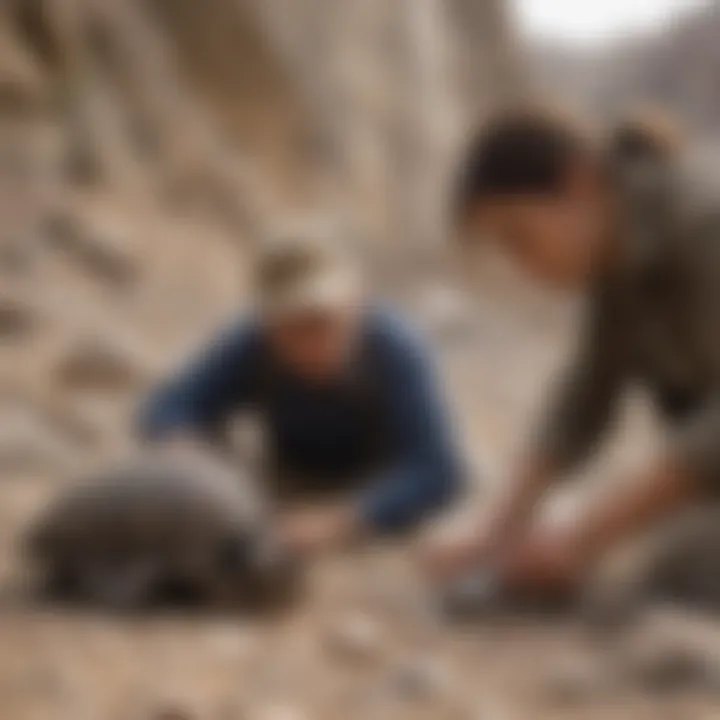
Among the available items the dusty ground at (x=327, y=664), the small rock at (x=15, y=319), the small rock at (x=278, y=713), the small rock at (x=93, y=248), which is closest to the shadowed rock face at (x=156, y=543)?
the dusty ground at (x=327, y=664)

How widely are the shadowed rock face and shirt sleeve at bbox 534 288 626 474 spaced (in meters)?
0.20

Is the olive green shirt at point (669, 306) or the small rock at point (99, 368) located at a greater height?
the small rock at point (99, 368)

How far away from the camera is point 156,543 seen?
876 millimetres

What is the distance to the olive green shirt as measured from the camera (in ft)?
2.73

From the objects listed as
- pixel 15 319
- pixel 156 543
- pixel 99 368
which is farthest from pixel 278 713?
pixel 15 319

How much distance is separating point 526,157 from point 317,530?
0.29 m

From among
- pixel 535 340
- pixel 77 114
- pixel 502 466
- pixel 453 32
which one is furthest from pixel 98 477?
pixel 453 32

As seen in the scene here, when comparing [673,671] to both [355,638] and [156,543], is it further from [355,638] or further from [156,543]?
[156,543]

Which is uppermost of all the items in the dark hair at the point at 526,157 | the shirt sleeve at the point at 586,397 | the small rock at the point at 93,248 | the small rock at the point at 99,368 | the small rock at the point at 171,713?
the small rock at the point at 93,248

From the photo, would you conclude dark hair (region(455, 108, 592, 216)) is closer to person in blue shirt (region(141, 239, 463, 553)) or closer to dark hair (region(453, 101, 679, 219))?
dark hair (region(453, 101, 679, 219))

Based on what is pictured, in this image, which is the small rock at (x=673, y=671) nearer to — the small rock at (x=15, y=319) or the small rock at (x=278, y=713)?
the small rock at (x=278, y=713)

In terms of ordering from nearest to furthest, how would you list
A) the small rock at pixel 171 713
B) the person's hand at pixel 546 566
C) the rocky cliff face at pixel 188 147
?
the small rock at pixel 171 713
the person's hand at pixel 546 566
the rocky cliff face at pixel 188 147

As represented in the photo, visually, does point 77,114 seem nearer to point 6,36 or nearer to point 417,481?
point 6,36

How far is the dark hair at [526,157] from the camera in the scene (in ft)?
2.70
